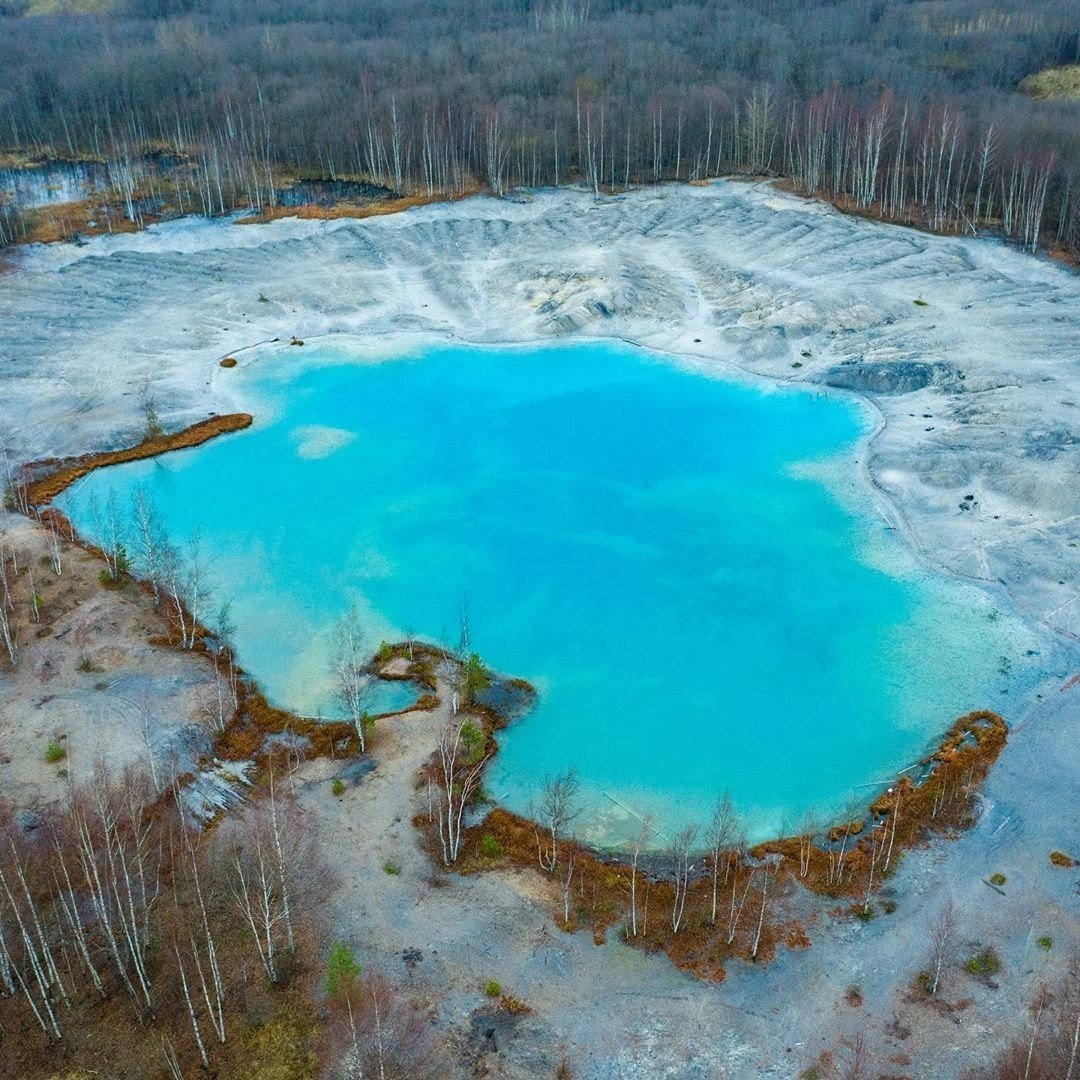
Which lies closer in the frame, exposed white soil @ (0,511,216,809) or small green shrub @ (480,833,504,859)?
small green shrub @ (480,833,504,859)

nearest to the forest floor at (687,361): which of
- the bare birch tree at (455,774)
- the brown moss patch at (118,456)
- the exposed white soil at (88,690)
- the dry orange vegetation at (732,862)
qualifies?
the exposed white soil at (88,690)

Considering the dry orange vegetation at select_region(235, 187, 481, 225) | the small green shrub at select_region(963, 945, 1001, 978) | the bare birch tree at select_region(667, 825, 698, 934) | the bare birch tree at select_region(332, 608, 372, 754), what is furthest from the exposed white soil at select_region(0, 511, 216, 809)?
the dry orange vegetation at select_region(235, 187, 481, 225)

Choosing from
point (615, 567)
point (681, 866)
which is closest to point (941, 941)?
point (681, 866)

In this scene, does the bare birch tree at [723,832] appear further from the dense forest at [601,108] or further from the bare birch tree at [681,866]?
the dense forest at [601,108]

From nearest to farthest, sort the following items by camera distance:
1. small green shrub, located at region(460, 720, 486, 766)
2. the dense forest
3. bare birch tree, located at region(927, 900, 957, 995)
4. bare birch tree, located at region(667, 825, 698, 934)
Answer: bare birch tree, located at region(927, 900, 957, 995) < bare birch tree, located at region(667, 825, 698, 934) < small green shrub, located at region(460, 720, 486, 766) < the dense forest

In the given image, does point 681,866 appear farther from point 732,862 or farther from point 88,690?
point 88,690

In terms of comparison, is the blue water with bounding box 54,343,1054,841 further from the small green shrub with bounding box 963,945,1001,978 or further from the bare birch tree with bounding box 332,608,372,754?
the small green shrub with bounding box 963,945,1001,978

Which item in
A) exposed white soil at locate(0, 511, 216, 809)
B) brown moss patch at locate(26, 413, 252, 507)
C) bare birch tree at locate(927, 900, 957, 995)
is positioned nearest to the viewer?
bare birch tree at locate(927, 900, 957, 995)
